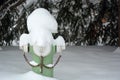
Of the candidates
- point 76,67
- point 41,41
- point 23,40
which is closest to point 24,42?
point 23,40

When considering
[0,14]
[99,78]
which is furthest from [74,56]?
[0,14]

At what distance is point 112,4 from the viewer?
6738 mm

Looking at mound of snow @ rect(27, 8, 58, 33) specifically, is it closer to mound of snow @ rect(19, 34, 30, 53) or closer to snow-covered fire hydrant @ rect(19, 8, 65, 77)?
snow-covered fire hydrant @ rect(19, 8, 65, 77)

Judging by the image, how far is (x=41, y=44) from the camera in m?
2.97

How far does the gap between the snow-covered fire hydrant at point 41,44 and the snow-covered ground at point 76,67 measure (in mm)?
114

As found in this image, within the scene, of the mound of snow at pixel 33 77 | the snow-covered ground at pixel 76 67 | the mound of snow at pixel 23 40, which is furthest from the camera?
the snow-covered ground at pixel 76 67

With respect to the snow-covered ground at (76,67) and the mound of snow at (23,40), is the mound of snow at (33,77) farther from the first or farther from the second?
the mound of snow at (23,40)

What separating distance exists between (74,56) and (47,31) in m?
1.35

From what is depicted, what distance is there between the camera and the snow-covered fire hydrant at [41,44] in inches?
118

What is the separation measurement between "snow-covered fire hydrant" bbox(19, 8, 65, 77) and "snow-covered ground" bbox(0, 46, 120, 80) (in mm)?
114

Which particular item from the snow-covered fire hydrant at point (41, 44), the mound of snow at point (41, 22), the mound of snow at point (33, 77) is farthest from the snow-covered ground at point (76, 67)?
the mound of snow at point (41, 22)

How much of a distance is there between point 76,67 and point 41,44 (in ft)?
2.57

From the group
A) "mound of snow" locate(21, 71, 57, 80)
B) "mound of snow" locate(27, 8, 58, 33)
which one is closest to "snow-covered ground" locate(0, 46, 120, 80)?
"mound of snow" locate(21, 71, 57, 80)

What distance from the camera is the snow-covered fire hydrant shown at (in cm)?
301
